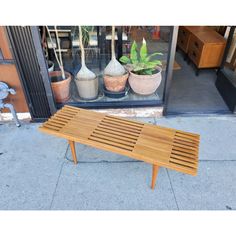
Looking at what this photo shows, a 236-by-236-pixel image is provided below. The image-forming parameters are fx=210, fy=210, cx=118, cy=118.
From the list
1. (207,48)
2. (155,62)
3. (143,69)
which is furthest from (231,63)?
(143,69)

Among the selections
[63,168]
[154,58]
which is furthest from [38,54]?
[154,58]

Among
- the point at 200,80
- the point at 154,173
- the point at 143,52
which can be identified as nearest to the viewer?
the point at 154,173

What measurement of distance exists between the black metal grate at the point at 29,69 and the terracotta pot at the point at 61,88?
0.52 feet

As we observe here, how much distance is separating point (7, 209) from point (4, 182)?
33 cm

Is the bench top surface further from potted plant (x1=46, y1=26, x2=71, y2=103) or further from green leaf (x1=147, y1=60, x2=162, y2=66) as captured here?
green leaf (x1=147, y1=60, x2=162, y2=66)

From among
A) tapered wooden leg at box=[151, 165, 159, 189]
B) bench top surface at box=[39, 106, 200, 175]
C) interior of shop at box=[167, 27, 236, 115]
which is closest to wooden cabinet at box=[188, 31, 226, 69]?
interior of shop at box=[167, 27, 236, 115]

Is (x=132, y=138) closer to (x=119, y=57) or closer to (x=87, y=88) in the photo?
(x=87, y=88)

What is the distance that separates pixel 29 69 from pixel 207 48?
287cm

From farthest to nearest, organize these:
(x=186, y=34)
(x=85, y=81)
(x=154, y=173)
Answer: (x=186, y=34), (x=85, y=81), (x=154, y=173)

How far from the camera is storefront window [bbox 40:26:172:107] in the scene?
2617 mm

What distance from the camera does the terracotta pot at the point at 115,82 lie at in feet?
9.04

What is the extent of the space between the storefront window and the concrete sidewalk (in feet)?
2.61

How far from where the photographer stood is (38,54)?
7.70 ft

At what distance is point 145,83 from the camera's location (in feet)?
9.06
